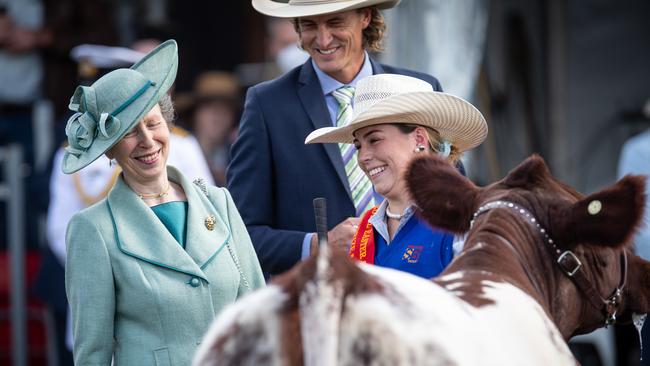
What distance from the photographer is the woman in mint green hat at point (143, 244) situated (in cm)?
404

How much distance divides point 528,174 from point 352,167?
145 cm

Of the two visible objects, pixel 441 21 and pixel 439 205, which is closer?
pixel 439 205

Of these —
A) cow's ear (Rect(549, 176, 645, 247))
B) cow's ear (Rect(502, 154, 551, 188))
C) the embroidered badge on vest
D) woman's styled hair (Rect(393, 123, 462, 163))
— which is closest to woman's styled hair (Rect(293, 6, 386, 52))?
woman's styled hair (Rect(393, 123, 462, 163))

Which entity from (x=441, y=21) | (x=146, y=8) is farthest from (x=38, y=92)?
(x=441, y=21)

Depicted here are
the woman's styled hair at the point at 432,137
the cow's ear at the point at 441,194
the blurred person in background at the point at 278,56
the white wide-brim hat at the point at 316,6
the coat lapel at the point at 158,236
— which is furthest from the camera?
the blurred person in background at the point at 278,56

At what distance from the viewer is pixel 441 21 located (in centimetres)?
788

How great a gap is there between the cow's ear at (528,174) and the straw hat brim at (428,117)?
588 millimetres

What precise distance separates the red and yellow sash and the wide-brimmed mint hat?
864 millimetres

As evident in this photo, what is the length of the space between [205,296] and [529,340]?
1355 millimetres

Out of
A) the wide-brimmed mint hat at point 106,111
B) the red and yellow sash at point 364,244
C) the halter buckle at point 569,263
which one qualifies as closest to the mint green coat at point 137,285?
the wide-brimmed mint hat at point 106,111

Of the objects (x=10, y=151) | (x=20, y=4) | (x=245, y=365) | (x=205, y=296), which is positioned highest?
(x=245, y=365)

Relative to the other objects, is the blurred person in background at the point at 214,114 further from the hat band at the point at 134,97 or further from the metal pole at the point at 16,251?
the hat band at the point at 134,97

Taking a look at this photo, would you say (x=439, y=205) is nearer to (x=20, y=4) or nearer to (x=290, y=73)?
(x=290, y=73)

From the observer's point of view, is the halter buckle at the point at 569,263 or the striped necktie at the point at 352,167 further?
the striped necktie at the point at 352,167
